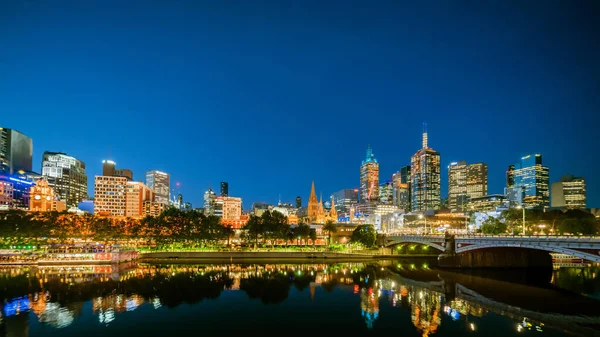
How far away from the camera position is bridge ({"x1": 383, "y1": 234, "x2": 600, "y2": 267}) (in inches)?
2325

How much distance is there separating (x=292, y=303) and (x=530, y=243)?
4290 cm

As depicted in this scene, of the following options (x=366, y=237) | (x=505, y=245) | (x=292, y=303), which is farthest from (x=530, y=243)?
(x=366, y=237)

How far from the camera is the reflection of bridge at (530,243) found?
191ft

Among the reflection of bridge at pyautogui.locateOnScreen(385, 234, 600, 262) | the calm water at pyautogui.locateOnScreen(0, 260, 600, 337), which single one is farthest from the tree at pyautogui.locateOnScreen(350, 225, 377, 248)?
the calm water at pyautogui.locateOnScreen(0, 260, 600, 337)

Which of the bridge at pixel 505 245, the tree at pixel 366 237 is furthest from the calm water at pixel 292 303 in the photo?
the tree at pixel 366 237

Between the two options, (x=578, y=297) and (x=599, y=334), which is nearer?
(x=599, y=334)

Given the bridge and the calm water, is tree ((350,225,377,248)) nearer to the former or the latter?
the bridge

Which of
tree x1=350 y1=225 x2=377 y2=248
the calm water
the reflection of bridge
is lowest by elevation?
the calm water

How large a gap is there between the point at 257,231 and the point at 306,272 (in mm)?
49264

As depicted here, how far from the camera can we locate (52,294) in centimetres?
6316

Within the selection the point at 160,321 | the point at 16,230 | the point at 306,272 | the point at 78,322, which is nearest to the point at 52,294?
the point at 78,322

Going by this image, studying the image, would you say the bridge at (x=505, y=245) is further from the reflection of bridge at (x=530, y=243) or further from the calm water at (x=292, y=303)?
the calm water at (x=292, y=303)

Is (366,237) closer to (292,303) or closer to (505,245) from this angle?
(505,245)

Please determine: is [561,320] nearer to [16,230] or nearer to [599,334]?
[599,334]
